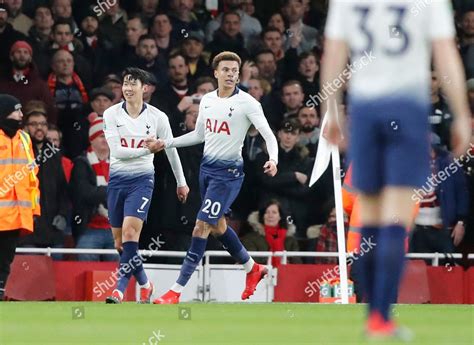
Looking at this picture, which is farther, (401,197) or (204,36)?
(204,36)

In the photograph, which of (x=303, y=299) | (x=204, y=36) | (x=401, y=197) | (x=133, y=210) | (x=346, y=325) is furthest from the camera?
(x=204, y=36)

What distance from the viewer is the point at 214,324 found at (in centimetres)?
1414

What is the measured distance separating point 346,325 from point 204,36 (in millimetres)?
9792

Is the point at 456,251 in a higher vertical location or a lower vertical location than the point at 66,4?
lower

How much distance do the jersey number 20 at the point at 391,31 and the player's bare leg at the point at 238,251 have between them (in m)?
9.01

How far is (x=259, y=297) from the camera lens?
20922mm

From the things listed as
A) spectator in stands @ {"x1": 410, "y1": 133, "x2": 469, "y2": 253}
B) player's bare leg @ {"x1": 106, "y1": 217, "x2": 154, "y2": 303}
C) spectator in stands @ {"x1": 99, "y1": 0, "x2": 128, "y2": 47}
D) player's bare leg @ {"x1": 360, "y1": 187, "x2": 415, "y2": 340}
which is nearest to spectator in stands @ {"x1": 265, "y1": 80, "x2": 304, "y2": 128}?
spectator in stands @ {"x1": 410, "y1": 133, "x2": 469, "y2": 253}

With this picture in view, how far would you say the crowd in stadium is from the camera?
20594mm

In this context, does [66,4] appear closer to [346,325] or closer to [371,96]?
[346,325]

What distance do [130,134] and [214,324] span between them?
4489 millimetres

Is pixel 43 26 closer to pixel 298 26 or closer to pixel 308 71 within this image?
pixel 308 71

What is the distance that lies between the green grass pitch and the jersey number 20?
3170 mm

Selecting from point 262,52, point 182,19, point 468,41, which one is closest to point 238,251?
point 262,52

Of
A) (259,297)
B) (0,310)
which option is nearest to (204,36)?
(259,297)
